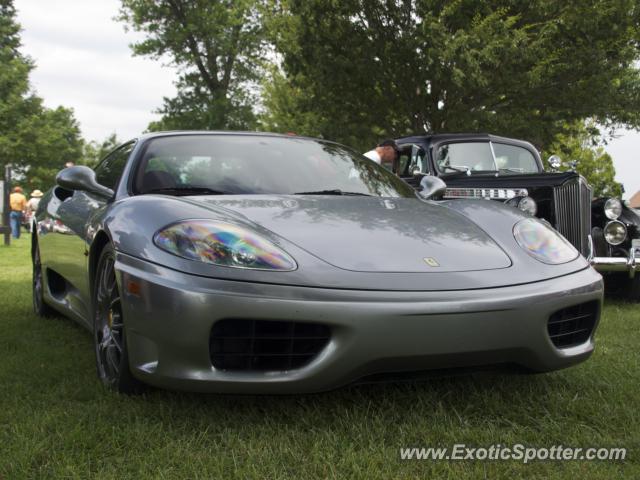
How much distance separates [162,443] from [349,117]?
46.6 feet

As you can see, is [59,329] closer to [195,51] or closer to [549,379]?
[549,379]

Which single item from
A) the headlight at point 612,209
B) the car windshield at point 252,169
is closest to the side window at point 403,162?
the headlight at point 612,209

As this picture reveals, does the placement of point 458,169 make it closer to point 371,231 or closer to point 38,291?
point 38,291

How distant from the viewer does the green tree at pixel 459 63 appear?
12758mm

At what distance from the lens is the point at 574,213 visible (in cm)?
587

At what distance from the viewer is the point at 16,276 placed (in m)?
7.68

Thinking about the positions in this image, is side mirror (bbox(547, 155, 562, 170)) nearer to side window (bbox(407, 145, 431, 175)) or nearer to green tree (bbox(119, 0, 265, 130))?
side window (bbox(407, 145, 431, 175))

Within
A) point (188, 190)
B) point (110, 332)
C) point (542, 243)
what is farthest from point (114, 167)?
point (542, 243)

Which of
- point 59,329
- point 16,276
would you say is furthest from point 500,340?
point 16,276

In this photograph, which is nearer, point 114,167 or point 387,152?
point 114,167

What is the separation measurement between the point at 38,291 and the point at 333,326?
3450 mm

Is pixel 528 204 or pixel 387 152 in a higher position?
pixel 387 152

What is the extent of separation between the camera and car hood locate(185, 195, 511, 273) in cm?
242

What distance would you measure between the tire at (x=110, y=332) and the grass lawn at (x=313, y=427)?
0.06 m
